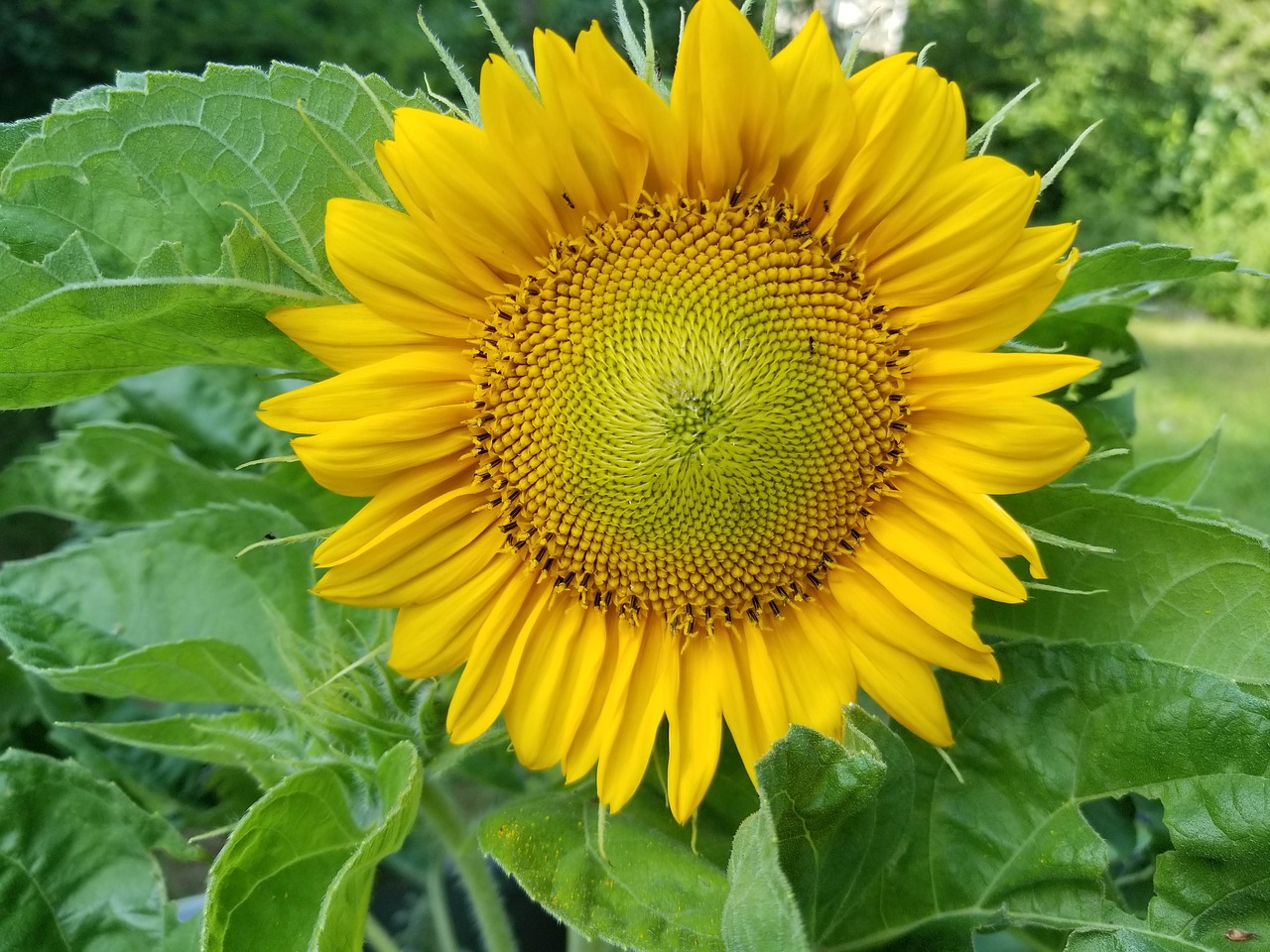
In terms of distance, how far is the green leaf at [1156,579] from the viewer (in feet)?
2.11

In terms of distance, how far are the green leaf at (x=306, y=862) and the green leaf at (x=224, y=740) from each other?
4 centimetres

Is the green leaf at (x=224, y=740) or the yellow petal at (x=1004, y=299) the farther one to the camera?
the green leaf at (x=224, y=740)

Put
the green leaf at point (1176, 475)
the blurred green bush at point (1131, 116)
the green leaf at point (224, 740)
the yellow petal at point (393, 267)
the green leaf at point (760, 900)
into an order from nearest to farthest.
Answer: the green leaf at point (760, 900), the yellow petal at point (393, 267), the green leaf at point (224, 740), the green leaf at point (1176, 475), the blurred green bush at point (1131, 116)

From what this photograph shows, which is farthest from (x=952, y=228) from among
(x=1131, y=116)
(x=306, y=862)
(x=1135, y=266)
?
(x=1131, y=116)

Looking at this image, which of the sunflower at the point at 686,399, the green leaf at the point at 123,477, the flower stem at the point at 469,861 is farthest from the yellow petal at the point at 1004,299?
the green leaf at the point at 123,477

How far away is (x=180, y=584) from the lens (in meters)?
0.90

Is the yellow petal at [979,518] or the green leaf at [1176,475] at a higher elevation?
the yellow petal at [979,518]

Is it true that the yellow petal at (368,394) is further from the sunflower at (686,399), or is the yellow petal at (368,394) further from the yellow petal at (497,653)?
the yellow petal at (497,653)

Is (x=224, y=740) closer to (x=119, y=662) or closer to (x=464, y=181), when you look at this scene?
(x=119, y=662)

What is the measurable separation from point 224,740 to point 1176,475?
0.73 metres

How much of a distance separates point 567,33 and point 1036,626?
437 cm

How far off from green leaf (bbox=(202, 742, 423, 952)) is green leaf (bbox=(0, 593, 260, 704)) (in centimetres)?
11

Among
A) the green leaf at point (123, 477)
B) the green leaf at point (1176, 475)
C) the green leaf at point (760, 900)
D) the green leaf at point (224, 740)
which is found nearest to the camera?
the green leaf at point (760, 900)

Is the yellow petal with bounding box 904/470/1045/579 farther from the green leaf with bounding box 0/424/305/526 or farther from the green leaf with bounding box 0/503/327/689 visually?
the green leaf with bounding box 0/424/305/526
